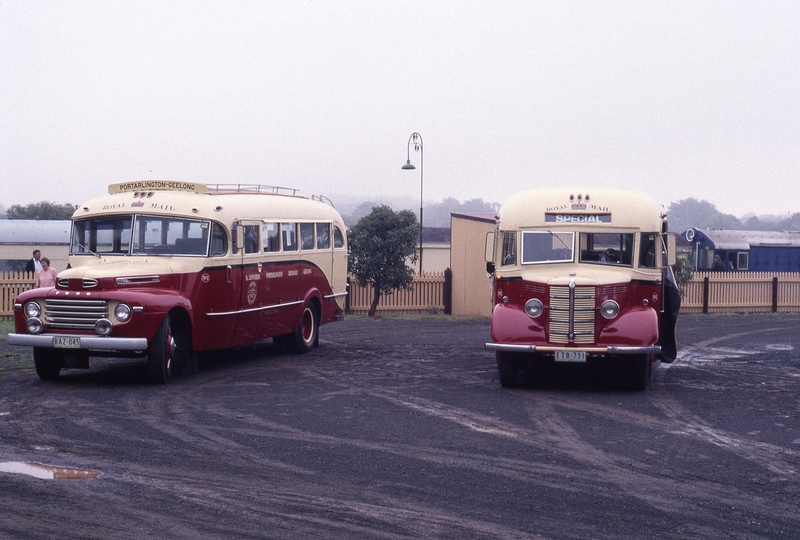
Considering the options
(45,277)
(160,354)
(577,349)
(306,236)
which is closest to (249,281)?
(160,354)

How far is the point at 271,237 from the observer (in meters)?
15.0

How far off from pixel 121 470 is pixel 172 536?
189 cm

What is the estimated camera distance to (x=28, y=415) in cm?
978

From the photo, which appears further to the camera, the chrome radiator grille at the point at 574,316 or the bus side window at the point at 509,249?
the bus side window at the point at 509,249

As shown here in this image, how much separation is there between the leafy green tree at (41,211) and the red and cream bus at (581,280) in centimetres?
6661

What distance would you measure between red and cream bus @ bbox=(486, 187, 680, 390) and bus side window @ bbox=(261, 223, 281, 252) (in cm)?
384

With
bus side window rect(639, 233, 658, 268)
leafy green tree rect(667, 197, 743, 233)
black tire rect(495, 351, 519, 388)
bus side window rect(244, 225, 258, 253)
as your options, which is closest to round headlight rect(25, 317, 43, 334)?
bus side window rect(244, 225, 258, 253)

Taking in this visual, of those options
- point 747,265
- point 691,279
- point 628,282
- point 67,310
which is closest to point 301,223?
point 67,310

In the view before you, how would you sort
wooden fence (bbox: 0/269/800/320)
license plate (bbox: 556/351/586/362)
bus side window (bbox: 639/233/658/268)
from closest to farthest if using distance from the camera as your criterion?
license plate (bbox: 556/351/586/362) < bus side window (bbox: 639/233/658/268) < wooden fence (bbox: 0/269/800/320)

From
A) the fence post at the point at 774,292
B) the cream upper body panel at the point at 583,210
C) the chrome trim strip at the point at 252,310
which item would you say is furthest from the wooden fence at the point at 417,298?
the cream upper body panel at the point at 583,210

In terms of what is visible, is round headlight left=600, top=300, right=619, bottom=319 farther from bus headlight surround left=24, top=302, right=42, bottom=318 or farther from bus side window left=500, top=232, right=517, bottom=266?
bus headlight surround left=24, top=302, right=42, bottom=318

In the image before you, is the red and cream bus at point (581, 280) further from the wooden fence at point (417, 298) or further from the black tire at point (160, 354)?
the wooden fence at point (417, 298)

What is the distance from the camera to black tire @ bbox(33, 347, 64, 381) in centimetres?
1221

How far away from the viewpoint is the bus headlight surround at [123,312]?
1160cm
